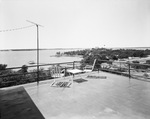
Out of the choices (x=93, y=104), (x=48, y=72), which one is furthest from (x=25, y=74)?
(x=93, y=104)

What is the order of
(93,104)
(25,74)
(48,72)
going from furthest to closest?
(48,72), (25,74), (93,104)

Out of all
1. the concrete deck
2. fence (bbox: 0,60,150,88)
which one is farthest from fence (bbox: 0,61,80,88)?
the concrete deck

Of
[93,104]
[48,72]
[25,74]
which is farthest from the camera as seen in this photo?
[48,72]

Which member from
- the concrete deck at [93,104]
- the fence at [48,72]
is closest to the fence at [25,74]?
the fence at [48,72]

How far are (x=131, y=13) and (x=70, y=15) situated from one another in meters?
3.76

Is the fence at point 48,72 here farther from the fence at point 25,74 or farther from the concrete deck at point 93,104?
the concrete deck at point 93,104

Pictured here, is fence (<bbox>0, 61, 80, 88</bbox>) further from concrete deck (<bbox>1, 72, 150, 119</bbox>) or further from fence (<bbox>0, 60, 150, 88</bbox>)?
concrete deck (<bbox>1, 72, 150, 119</bbox>)

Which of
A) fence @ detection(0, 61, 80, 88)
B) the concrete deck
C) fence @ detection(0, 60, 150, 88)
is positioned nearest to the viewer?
the concrete deck

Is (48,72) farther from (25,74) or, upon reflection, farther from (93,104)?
(93,104)

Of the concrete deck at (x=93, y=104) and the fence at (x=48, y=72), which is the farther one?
the fence at (x=48, y=72)

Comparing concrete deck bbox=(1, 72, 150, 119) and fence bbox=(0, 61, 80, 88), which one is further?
fence bbox=(0, 61, 80, 88)

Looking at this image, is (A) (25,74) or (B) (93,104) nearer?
(B) (93,104)

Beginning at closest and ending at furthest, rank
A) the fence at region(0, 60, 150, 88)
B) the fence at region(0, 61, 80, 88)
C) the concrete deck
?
the concrete deck
the fence at region(0, 61, 80, 88)
the fence at region(0, 60, 150, 88)

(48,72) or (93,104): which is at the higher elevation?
(48,72)
